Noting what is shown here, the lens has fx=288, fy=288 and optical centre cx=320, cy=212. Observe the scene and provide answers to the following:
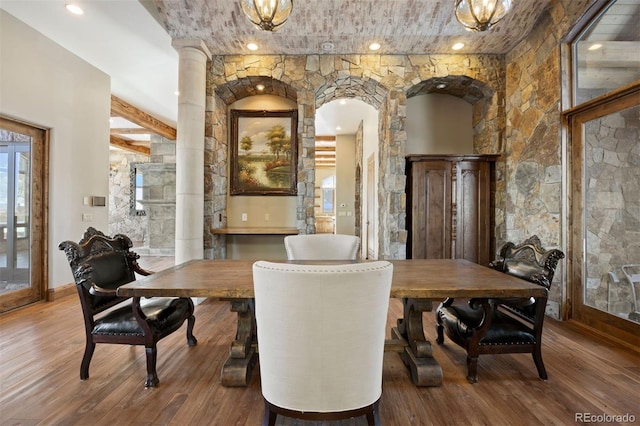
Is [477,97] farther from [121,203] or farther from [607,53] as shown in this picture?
[121,203]

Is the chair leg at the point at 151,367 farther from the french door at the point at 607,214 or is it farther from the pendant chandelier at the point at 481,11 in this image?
the french door at the point at 607,214

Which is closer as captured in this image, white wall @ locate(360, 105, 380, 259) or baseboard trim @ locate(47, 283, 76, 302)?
baseboard trim @ locate(47, 283, 76, 302)

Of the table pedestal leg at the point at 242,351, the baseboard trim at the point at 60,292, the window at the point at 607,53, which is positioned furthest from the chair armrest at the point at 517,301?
the baseboard trim at the point at 60,292

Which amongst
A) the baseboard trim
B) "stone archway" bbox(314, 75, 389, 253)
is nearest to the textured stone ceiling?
"stone archway" bbox(314, 75, 389, 253)

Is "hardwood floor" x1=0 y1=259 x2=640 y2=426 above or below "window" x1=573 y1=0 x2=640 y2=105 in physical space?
below

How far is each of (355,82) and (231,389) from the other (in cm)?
404

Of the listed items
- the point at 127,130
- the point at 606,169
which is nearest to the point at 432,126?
the point at 606,169

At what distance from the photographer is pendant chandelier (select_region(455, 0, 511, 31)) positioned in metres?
1.90

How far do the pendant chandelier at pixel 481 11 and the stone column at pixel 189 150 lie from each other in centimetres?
315

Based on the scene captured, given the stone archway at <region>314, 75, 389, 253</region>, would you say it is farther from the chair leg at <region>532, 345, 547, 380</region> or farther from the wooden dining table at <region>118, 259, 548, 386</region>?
the chair leg at <region>532, 345, 547, 380</region>

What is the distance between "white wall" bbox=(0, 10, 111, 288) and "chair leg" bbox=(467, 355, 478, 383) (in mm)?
4912

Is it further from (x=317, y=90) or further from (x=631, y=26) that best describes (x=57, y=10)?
(x=631, y=26)

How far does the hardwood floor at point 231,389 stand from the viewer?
168 centimetres

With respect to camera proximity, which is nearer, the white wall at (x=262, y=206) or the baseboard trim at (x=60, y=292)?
the baseboard trim at (x=60, y=292)
